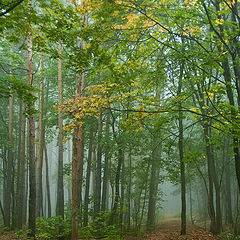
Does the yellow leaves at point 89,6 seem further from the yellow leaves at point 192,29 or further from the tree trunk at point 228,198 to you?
the tree trunk at point 228,198

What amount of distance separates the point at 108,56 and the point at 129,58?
2.53 ft

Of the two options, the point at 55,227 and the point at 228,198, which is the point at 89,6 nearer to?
the point at 55,227

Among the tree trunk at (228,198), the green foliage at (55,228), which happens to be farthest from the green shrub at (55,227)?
the tree trunk at (228,198)

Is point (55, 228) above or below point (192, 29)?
below

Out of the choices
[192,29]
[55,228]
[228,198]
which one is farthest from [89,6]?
[228,198]

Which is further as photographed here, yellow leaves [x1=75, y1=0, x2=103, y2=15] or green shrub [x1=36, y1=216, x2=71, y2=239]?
green shrub [x1=36, y1=216, x2=71, y2=239]

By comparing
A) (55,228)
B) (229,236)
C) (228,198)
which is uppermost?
(55,228)

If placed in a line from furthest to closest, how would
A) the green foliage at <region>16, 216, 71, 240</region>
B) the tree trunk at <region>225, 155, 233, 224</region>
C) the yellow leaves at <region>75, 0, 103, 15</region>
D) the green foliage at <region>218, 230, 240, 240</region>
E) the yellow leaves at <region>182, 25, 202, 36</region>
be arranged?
1. the tree trunk at <region>225, 155, 233, 224</region>
2. the green foliage at <region>16, 216, 71, 240</region>
3. the green foliage at <region>218, 230, 240, 240</region>
4. the yellow leaves at <region>182, 25, 202, 36</region>
5. the yellow leaves at <region>75, 0, 103, 15</region>

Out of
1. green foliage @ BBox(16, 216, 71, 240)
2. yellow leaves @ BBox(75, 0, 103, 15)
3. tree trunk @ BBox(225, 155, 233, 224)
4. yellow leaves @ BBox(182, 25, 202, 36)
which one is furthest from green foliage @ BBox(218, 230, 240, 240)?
yellow leaves @ BBox(75, 0, 103, 15)

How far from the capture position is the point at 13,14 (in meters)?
5.06

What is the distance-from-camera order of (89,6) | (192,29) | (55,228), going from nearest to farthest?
(89,6), (192,29), (55,228)

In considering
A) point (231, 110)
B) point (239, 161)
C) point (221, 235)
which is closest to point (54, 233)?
point (221, 235)

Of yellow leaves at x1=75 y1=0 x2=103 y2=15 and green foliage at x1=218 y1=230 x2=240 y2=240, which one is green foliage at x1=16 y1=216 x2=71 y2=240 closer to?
green foliage at x1=218 y1=230 x2=240 y2=240

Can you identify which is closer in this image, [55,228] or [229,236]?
[229,236]
